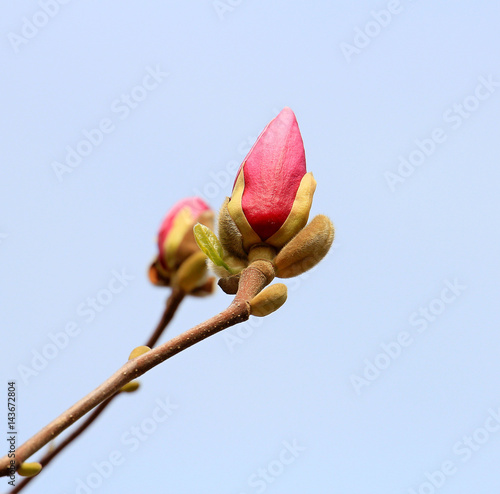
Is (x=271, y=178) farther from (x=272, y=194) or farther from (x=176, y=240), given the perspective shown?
(x=176, y=240)

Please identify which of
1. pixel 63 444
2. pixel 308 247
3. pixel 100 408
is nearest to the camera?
pixel 308 247

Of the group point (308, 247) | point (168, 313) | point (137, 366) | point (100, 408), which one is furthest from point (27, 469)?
point (168, 313)

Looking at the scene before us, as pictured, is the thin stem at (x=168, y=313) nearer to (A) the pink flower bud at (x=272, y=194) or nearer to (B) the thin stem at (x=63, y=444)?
(B) the thin stem at (x=63, y=444)

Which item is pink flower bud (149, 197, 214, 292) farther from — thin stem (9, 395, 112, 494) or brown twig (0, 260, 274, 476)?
brown twig (0, 260, 274, 476)

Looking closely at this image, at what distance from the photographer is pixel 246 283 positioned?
1.29 metres

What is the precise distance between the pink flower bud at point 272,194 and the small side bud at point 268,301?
6.0 inches

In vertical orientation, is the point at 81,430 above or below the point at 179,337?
below

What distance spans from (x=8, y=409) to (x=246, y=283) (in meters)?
0.58

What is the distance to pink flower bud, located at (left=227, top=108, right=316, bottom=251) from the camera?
1.33 metres

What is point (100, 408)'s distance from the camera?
1.76m

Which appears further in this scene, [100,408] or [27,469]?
[100,408]

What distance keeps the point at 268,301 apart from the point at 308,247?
17 centimetres

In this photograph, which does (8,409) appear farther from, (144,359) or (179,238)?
(179,238)

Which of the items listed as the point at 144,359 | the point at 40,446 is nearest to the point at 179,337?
the point at 144,359
